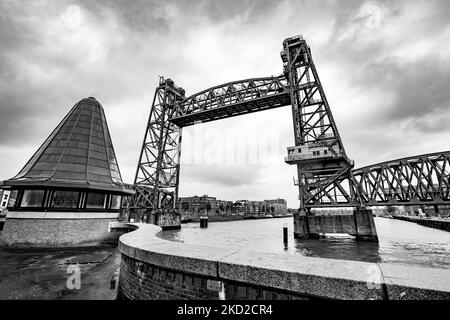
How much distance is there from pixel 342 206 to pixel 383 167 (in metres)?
8.13

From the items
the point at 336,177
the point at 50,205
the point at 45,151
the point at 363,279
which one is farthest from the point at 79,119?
the point at 336,177

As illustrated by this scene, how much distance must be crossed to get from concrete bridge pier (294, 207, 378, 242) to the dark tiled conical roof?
20.2 m

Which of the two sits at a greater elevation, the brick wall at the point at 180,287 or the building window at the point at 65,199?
the building window at the point at 65,199

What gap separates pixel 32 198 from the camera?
9422 mm

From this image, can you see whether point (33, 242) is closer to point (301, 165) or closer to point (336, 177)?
point (301, 165)

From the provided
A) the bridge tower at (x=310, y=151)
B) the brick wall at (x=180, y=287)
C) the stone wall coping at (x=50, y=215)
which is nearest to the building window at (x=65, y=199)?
the stone wall coping at (x=50, y=215)

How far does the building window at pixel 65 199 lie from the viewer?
961cm

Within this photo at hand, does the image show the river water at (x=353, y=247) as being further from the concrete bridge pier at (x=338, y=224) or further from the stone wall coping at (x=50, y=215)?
the stone wall coping at (x=50, y=215)

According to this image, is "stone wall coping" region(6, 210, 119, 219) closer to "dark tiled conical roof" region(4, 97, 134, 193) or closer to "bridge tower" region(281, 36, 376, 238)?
"dark tiled conical roof" region(4, 97, 134, 193)

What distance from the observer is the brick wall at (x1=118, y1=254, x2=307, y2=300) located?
8.18 ft

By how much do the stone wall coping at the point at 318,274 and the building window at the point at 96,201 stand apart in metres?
9.01

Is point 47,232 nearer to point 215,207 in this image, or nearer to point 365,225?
point 365,225

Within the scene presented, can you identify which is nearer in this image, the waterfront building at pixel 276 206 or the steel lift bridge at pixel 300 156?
the steel lift bridge at pixel 300 156

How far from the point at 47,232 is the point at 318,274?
11395 millimetres
